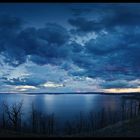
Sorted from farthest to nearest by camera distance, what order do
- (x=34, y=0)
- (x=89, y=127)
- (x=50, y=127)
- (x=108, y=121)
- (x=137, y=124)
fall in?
(x=108, y=121), (x=89, y=127), (x=50, y=127), (x=137, y=124), (x=34, y=0)

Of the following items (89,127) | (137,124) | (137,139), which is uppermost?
(137,139)

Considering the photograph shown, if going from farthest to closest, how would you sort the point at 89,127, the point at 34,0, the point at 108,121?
1. the point at 108,121
2. the point at 89,127
3. the point at 34,0

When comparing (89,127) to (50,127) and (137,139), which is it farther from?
(137,139)

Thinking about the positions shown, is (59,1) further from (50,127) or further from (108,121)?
(108,121)

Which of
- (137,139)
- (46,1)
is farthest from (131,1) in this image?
(137,139)

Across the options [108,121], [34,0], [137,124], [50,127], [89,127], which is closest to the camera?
[34,0]

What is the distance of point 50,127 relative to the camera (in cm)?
8975

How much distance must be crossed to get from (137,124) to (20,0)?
22.0m

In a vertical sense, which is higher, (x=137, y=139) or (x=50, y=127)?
(x=137, y=139)

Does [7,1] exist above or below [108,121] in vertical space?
above

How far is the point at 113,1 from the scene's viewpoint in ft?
34.6

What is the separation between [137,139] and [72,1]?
20.1ft

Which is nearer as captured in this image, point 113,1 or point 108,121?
point 113,1

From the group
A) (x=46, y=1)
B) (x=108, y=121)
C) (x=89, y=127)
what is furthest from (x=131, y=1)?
(x=108, y=121)
